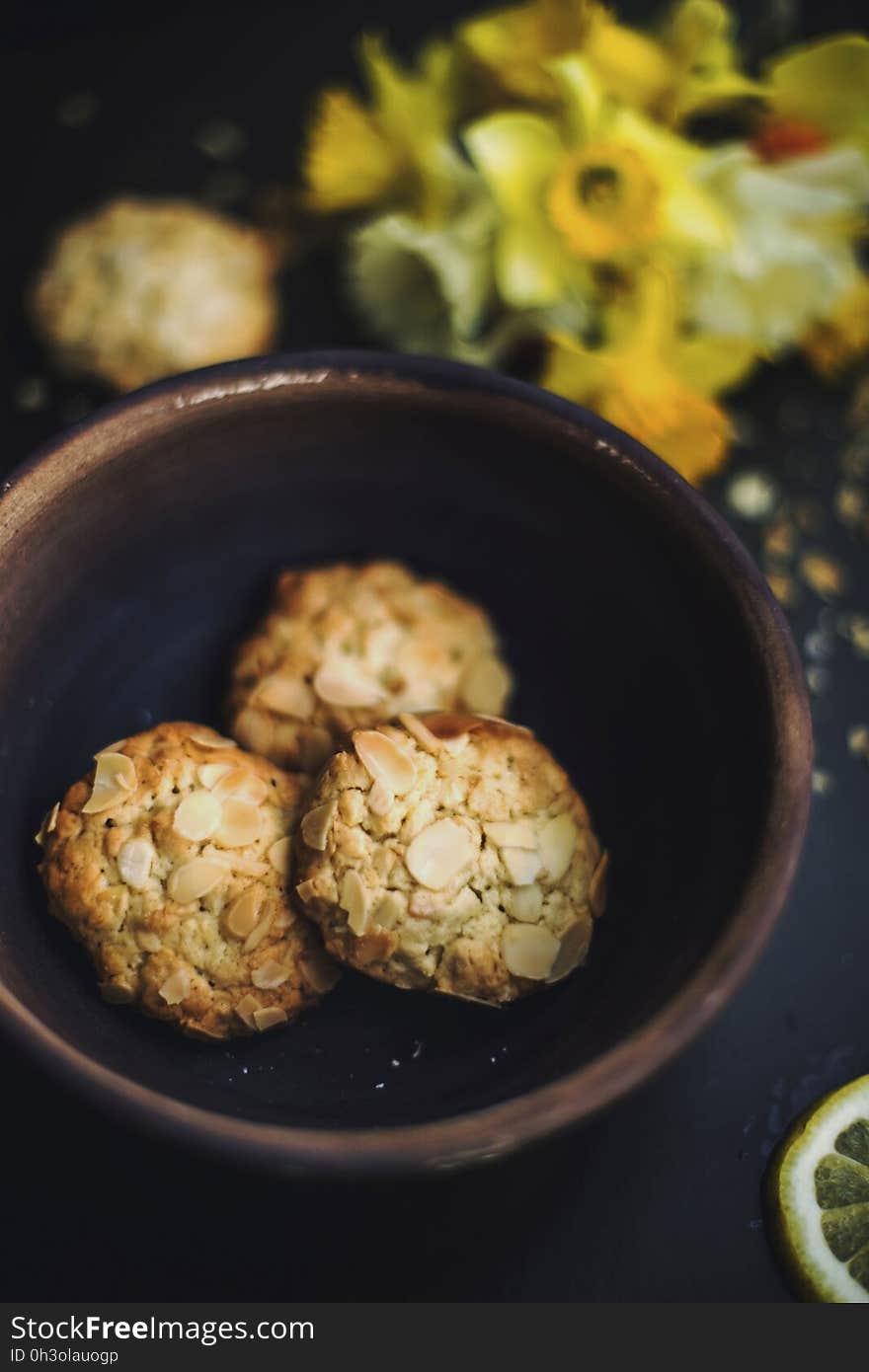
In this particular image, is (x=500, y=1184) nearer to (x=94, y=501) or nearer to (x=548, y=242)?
(x=94, y=501)

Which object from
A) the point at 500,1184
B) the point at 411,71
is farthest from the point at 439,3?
the point at 500,1184

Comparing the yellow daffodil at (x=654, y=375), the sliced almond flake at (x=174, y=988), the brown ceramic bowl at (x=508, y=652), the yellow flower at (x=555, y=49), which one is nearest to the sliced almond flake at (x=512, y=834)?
the brown ceramic bowl at (x=508, y=652)

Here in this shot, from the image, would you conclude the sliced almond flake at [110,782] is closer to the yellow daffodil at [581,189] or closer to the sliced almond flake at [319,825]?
the sliced almond flake at [319,825]

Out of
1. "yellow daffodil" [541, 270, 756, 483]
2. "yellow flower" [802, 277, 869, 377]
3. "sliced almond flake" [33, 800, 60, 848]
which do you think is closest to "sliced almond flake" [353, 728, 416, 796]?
"sliced almond flake" [33, 800, 60, 848]

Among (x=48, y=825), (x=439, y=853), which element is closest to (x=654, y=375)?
(x=439, y=853)

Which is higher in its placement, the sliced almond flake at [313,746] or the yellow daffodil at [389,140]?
the yellow daffodil at [389,140]
